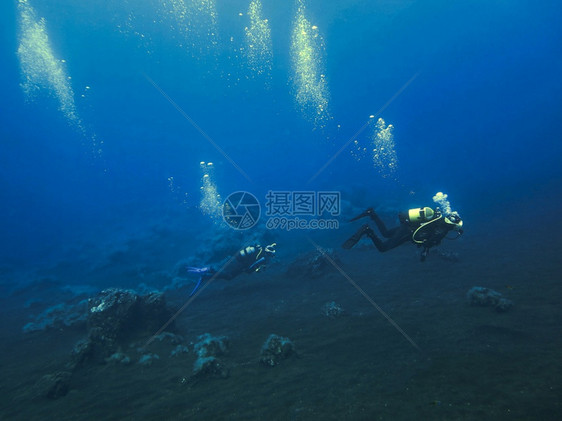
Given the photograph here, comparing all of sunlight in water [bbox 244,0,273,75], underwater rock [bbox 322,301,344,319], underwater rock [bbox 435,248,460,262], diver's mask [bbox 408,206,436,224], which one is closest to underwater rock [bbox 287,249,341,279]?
underwater rock [bbox 322,301,344,319]

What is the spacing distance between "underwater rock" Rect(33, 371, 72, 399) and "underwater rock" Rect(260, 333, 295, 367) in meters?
4.75

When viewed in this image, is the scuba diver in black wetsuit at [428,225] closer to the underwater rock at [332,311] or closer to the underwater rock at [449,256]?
the underwater rock at [332,311]

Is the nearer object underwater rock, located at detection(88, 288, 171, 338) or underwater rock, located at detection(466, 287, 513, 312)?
underwater rock, located at detection(466, 287, 513, 312)

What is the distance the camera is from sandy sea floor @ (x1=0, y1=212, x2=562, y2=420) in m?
3.98

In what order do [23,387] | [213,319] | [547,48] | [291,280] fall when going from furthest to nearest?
[547,48] < [291,280] < [213,319] < [23,387]

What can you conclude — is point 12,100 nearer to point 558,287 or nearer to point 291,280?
point 291,280

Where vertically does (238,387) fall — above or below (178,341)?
below

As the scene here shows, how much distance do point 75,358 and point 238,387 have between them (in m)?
5.24

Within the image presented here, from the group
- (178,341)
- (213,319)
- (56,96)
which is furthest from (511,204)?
(56,96)

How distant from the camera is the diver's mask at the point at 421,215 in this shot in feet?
23.6

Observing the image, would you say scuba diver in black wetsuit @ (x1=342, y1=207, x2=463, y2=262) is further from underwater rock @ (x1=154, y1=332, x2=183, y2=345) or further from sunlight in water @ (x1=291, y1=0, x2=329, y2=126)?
sunlight in water @ (x1=291, y1=0, x2=329, y2=126)

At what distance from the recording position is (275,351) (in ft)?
20.1

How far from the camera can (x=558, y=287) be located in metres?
7.71

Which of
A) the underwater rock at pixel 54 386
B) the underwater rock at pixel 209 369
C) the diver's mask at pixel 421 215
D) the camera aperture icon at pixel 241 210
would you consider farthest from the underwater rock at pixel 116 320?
the camera aperture icon at pixel 241 210
